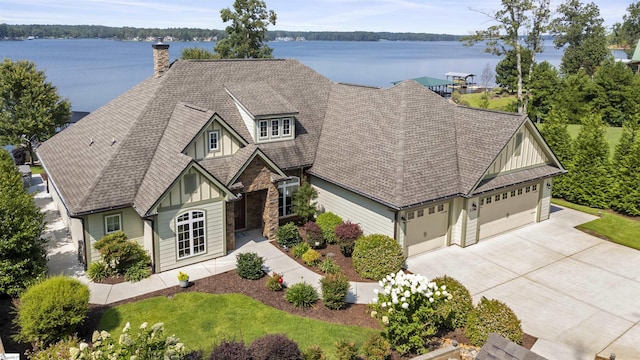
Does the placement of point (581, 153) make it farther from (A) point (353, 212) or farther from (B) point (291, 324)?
(B) point (291, 324)

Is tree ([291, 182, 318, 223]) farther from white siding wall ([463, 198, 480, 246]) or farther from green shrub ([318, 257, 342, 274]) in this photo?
white siding wall ([463, 198, 480, 246])

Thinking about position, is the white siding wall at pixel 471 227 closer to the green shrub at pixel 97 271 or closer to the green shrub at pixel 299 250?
the green shrub at pixel 299 250

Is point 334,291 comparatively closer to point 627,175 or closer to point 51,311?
point 51,311

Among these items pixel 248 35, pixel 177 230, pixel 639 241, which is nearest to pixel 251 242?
pixel 177 230

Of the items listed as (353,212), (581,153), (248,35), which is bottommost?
(353,212)

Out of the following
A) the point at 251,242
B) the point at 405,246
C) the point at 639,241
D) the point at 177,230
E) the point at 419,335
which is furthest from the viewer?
the point at 639,241

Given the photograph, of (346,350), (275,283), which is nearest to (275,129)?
(275,283)
